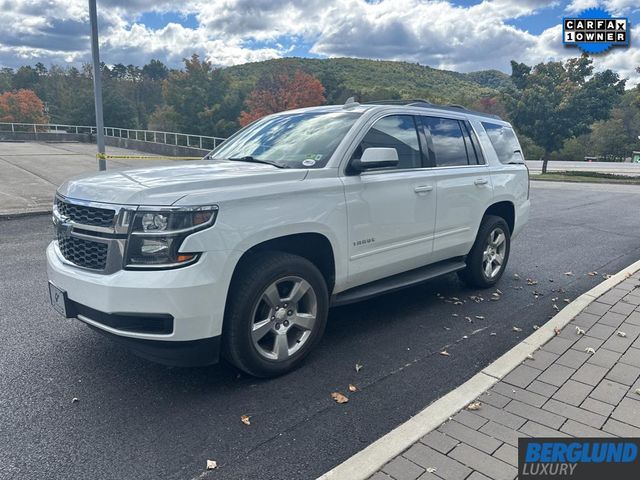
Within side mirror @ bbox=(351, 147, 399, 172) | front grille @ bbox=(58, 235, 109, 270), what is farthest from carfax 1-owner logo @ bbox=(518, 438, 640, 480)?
front grille @ bbox=(58, 235, 109, 270)

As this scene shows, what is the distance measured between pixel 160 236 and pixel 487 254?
13.0 ft

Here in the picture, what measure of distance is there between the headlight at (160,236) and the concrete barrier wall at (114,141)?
21.8 m

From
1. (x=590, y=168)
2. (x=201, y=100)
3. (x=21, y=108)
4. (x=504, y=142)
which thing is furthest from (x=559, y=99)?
(x=21, y=108)

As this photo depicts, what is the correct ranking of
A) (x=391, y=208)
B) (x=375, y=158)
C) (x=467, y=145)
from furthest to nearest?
(x=467, y=145) < (x=391, y=208) < (x=375, y=158)

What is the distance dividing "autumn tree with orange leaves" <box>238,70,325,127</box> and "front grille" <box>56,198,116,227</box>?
46.2 meters

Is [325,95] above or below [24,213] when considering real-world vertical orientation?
above

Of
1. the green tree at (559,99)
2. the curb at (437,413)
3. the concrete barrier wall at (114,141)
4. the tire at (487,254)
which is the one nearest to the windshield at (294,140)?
the curb at (437,413)

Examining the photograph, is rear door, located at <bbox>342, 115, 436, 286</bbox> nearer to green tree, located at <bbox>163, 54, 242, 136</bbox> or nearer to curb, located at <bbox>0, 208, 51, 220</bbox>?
curb, located at <bbox>0, 208, 51, 220</bbox>

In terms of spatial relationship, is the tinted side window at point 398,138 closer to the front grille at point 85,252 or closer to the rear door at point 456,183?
the rear door at point 456,183

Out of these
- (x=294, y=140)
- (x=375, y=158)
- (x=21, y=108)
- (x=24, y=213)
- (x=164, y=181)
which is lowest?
(x=24, y=213)

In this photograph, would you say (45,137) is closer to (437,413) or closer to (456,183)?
(456,183)

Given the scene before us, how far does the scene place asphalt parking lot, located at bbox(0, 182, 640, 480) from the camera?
8.52 ft

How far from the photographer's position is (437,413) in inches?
117

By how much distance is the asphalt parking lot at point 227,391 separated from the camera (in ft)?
8.52
